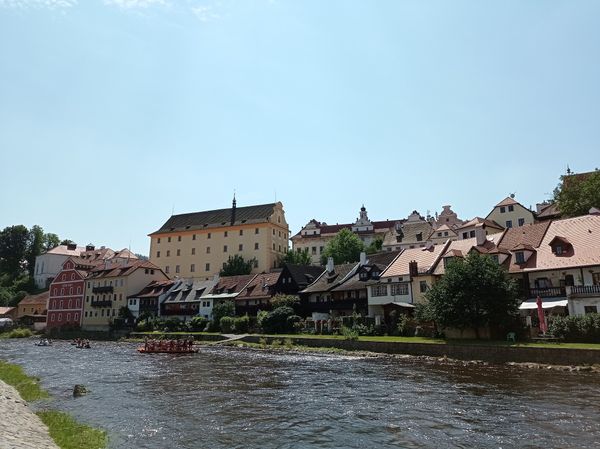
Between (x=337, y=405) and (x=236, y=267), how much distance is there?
7062 cm

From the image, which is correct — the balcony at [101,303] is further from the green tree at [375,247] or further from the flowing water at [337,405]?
the flowing water at [337,405]

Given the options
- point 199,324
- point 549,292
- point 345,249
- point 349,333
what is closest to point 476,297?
point 549,292

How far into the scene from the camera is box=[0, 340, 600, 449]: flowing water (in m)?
A: 16.3

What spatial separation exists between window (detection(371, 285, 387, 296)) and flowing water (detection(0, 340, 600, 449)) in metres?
19.8

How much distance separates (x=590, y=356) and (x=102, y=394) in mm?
29533

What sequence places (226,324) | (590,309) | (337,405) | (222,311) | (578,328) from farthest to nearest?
(222,311), (226,324), (590,309), (578,328), (337,405)

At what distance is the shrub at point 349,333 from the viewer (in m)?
46.9

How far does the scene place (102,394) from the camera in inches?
1003

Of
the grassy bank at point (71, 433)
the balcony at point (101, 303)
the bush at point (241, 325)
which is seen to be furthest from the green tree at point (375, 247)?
the grassy bank at point (71, 433)

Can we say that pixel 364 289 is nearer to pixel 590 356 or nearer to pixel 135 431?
pixel 590 356

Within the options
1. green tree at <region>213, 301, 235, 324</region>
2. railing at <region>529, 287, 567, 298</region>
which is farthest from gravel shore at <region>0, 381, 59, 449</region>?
green tree at <region>213, 301, 235, 324</region>

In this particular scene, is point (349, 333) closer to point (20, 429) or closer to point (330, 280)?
point (330, 280)

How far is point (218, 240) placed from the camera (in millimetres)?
101125

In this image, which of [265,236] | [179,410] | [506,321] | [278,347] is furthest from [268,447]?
[265,236]
